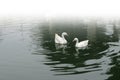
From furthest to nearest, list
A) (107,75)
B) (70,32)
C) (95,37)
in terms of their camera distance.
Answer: (70,32) → (95,37) → (107,75)

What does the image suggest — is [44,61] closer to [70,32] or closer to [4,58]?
[4,58]

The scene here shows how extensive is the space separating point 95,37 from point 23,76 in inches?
605

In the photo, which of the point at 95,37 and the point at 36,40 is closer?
the point at 36,40

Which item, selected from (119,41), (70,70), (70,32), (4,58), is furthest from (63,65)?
(70,32)

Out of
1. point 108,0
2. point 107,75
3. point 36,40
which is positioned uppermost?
point 108,0

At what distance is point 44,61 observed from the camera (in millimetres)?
24469

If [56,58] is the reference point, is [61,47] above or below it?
above

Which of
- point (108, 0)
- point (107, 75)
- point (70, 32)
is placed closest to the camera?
point (107, 75)

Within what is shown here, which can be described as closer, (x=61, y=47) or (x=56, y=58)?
(x=56, y=58)

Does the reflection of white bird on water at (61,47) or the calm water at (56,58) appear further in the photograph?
the reflection of white bird on water at (61,47)

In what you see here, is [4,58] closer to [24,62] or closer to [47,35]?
[24,62]

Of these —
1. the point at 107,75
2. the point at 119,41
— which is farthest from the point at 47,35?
the point at 107,75

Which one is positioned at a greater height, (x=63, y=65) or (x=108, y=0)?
(x=108, y=0)

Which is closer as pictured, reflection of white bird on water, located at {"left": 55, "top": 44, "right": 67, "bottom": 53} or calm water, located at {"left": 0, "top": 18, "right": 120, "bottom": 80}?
calm water, located at {"left": 0, "top": 18, "right": 120, "bottom": 80}
